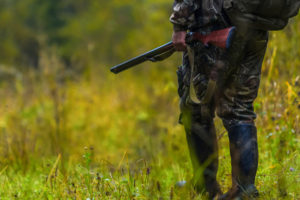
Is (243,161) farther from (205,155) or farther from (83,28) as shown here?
(83,28)

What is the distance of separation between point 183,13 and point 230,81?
1.59 feet

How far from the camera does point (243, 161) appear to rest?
2.61m

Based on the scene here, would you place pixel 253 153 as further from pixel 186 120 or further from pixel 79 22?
pixel 79 22

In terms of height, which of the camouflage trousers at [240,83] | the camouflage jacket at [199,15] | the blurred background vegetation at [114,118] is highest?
the camouflage jacket at [199,15]

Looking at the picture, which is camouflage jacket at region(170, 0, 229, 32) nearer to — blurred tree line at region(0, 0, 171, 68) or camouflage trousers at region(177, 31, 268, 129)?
camouflage trousers at region(177, 31, 268, 129)

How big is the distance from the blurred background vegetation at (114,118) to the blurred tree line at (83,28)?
0.04 m

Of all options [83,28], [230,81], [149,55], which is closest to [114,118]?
[149,55]

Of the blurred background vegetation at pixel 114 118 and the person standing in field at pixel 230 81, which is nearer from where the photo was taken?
the person standing in field at pixel 230 81

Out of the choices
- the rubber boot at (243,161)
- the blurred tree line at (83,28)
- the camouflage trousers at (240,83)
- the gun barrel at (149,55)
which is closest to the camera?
the rubber boot at (243,161)

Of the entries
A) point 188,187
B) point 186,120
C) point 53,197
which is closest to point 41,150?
point 53,197

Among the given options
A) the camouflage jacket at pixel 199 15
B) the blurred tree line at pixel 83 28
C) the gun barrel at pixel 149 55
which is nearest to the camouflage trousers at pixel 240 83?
the camouflage jacket at pixel 199 15

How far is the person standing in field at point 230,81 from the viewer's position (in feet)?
8.50

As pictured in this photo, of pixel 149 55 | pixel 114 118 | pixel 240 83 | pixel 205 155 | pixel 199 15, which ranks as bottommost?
pixel 114 118

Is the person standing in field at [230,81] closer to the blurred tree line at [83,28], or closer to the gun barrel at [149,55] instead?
the gun barrel at [149,55]
